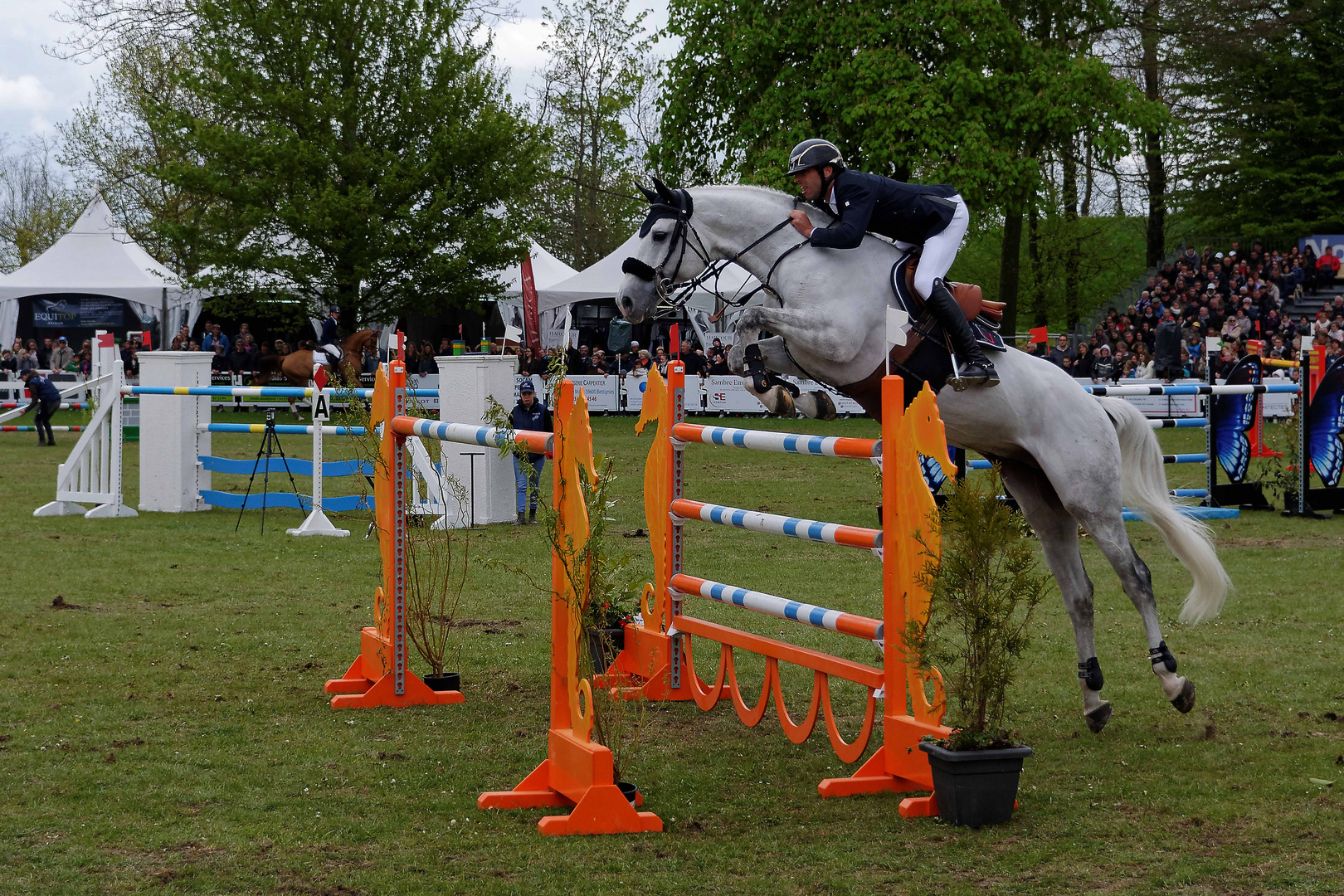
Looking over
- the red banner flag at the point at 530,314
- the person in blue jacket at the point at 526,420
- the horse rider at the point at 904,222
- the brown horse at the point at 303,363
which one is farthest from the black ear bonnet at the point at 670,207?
the red banner flag at the point at 530,314

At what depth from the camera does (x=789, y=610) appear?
177 inches

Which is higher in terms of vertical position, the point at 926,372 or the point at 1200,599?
the point at 926,372

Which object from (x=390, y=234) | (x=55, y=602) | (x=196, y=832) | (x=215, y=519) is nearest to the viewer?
(x=196, y=832)

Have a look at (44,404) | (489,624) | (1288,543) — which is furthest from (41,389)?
(1288,543)

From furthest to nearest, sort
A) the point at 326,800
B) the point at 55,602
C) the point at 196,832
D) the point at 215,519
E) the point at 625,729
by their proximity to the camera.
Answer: the point at 215,519 → the point at 55,602 → the point at 625,729 → the point at 326,800 → the point at 196,832

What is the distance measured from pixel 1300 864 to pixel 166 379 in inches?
412

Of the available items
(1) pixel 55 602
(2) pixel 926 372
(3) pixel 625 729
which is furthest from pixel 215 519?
(2) pixel 926 372

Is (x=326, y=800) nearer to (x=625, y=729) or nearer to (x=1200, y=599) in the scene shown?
(x=625, y=729)

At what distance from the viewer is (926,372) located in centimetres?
503

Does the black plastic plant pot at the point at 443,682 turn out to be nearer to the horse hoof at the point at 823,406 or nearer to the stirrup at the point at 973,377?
the horse hoof at the point at 823,406

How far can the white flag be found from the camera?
4.16 metres

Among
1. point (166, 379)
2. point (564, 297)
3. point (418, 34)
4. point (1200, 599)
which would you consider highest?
point (418, 34)

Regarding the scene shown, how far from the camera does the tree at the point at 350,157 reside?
81.7 feet

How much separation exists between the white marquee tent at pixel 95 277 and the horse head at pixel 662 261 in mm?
23194
